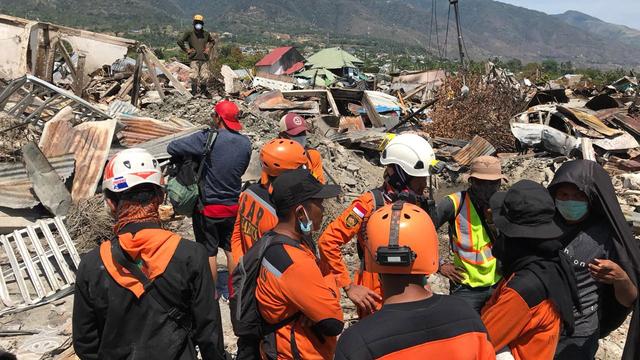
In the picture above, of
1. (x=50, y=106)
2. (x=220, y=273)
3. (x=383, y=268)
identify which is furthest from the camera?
(x=50, y=106)

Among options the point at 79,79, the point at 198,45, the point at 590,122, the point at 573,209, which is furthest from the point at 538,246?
the point at 590,122

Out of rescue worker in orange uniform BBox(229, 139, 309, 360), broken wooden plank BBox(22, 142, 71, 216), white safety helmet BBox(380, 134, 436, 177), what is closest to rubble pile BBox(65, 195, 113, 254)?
broken wooden plank BBox(22, 142, 71, 216)

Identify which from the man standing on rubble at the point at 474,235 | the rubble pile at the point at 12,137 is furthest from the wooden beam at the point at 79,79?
the man standing on rubble at the point at 474,235

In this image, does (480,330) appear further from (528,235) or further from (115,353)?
(115,353)

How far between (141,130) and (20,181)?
2003mm

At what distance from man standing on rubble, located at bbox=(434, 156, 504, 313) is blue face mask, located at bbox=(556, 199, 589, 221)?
1.66ft

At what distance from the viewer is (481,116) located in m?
11.5

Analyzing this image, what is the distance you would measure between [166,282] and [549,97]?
44.2ft

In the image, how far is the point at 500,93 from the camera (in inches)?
463

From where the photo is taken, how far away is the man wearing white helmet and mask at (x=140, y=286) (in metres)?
1.82

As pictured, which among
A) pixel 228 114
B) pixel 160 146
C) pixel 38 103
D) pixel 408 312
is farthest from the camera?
pixel 38 103

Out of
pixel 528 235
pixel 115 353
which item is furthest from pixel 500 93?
pixel 115 353

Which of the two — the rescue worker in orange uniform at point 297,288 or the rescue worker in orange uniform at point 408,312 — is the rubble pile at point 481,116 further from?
the rescue worker in orange uniform at point 408,312

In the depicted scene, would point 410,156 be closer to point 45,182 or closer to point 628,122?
point 45,182
